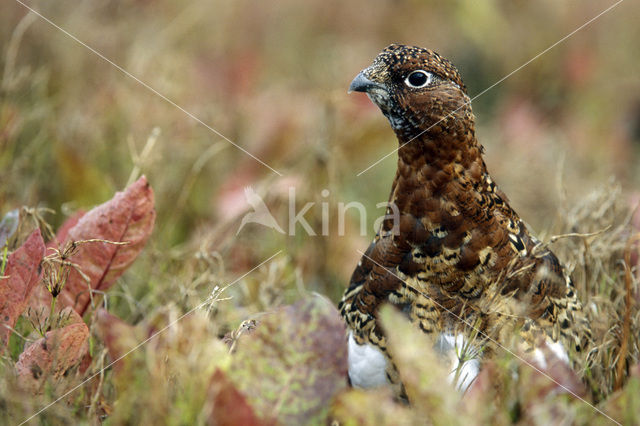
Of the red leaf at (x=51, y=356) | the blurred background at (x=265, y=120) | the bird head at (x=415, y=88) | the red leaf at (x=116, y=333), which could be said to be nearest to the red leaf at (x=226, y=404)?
the red leaf at (x=116, y=333)

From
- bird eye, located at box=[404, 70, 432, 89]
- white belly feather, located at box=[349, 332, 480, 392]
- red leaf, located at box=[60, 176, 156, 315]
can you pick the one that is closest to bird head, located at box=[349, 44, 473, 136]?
bird eye, located at box=[404, 70, 432, 89]

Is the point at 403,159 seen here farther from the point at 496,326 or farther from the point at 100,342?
the point at 100,342

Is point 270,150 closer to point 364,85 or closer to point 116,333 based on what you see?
point 364,85

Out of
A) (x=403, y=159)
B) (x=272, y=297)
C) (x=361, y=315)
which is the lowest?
(x=272, y=297)

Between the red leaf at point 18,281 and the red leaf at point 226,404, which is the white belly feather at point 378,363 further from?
the red leaf at point 18,281

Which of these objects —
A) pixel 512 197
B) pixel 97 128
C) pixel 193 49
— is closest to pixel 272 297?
pixel 97 128

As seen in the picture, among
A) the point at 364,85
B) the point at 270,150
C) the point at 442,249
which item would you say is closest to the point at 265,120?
the point at 270,150
